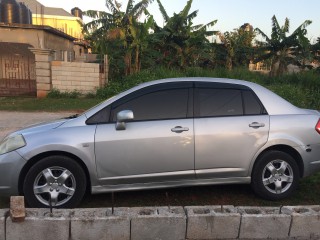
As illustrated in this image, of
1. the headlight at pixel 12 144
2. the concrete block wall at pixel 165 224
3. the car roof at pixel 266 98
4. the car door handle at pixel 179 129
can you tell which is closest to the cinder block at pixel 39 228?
the concrete block wall at pixel 165 224

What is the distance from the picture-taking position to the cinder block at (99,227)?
3.28 meters

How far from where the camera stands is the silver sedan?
402cm

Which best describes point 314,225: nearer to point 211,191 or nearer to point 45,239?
point 211,191

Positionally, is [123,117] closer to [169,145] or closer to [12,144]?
[169,145]

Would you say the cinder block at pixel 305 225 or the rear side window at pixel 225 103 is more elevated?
the rear side window at pixel 225 103

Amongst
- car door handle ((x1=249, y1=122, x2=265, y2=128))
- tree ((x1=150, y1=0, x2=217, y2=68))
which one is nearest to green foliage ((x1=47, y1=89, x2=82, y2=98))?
tree ((x1=150, y1=0, x2=217, y2=68))

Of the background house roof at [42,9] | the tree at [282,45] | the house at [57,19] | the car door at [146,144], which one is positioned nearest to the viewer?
the car door at [146,144]

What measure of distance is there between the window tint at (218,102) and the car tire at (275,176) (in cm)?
72

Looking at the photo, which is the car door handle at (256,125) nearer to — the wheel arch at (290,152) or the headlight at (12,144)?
the wheel arch at (290,152)

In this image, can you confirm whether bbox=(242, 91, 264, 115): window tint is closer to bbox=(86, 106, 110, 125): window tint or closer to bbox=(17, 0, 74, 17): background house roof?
bbox=(86, 106, 110, 125): window tint

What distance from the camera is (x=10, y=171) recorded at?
399cm

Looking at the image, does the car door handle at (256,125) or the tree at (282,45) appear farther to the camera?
the tree at (282,45)

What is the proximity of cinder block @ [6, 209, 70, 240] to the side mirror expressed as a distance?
4.07ft

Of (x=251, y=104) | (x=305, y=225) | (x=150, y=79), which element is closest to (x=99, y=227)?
(x=305, y=225)
